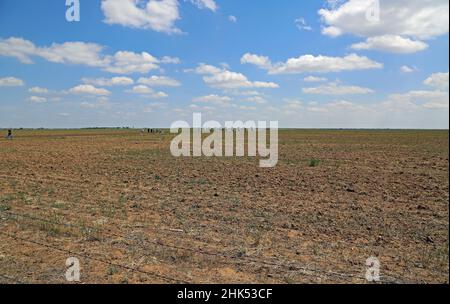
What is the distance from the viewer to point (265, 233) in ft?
22.4

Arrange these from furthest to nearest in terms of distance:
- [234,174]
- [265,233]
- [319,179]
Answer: [234,174] < [319,179] < [265,233]

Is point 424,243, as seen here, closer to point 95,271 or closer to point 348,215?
point 348,215

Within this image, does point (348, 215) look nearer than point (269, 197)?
Yes

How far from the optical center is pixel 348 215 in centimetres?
805

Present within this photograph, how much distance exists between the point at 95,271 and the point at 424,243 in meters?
5.61

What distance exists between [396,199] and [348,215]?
2503mm

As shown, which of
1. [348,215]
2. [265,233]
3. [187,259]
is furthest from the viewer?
[348,215]

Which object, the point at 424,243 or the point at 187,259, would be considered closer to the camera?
the point at 187,259

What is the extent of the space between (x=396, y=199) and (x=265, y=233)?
4922 millimetres

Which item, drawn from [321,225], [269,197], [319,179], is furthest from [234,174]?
[321,225]
